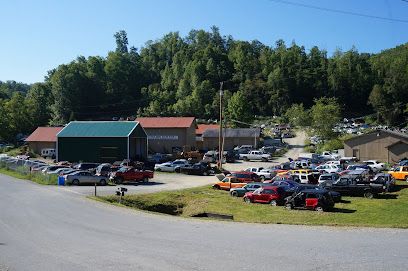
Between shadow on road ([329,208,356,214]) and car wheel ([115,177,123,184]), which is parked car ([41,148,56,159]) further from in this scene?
shadow on road ([329,208,356,214])

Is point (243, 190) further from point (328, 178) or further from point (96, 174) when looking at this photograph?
point (96, 174)

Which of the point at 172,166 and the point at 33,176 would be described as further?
the point at 172,166

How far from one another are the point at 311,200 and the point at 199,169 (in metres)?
23.8

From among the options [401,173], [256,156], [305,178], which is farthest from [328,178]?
[256,156]

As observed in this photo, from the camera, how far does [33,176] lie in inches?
1842

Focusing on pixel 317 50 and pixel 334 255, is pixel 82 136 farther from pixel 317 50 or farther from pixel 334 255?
pixel 317 50

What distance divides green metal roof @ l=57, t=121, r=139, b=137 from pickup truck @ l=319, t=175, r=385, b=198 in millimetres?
32997

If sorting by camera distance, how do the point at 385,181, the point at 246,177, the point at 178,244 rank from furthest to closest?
the point at 246,177 → the point at 385,181 → the point at 178,244

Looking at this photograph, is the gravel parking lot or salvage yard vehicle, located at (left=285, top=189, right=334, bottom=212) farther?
the gravel parking lot

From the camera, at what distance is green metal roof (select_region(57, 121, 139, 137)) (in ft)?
200

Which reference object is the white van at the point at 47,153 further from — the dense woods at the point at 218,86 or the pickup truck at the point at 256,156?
the dense woods at the point at 218,86

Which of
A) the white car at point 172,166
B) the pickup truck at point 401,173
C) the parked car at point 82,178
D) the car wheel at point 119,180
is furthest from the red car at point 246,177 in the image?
the white car at point 172,166

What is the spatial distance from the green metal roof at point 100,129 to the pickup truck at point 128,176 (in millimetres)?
16128

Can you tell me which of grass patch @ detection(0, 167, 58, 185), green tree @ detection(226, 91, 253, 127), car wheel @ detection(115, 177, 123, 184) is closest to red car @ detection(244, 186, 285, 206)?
car wheel @ detection(115, 177, 123, 184)
